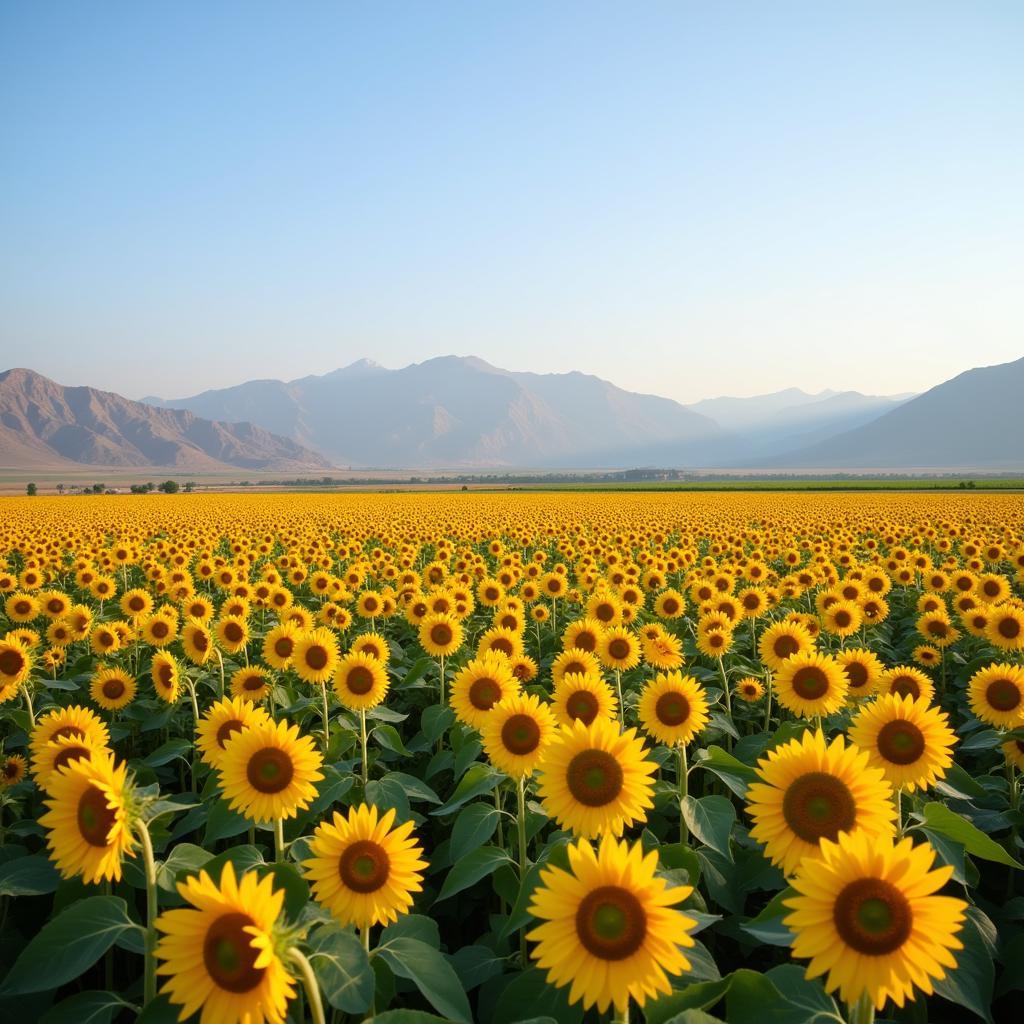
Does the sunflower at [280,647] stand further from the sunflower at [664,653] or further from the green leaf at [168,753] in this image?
the sunflower at [664,653]

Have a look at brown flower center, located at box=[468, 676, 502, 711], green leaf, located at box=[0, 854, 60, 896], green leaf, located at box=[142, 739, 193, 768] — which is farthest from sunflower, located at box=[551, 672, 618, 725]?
green leaf, located at box=[142, 739, 193, 768]

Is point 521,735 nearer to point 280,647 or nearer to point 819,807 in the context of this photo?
point 819,807


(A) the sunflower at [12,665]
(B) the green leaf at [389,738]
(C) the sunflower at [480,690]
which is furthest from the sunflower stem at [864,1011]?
(A) the sunflower at [12,665]

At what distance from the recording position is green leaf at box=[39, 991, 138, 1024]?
2.76 meters

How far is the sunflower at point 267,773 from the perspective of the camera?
3.44 m

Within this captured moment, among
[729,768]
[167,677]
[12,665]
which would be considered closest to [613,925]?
[729,768]

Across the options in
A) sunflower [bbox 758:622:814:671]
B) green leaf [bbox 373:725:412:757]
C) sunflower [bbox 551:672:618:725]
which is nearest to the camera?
sunflower [bbox 551:672:618:725]

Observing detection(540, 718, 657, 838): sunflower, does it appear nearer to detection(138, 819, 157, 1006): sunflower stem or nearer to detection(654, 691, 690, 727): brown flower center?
detection(654, 691, 690, 727): brown flower center

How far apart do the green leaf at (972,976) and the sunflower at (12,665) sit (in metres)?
6.76

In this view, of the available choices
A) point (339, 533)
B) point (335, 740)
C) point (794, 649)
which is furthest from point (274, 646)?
point (339, 533)

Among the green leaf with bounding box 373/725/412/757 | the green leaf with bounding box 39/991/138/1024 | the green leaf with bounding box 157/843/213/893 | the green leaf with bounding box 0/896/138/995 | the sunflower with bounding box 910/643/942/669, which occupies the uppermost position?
the green leaf with bounding box 157/843/213/893

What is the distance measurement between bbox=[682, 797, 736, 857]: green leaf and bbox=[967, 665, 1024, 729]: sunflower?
2.64 m

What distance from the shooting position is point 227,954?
2.00 m

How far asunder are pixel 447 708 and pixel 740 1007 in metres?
4.16
